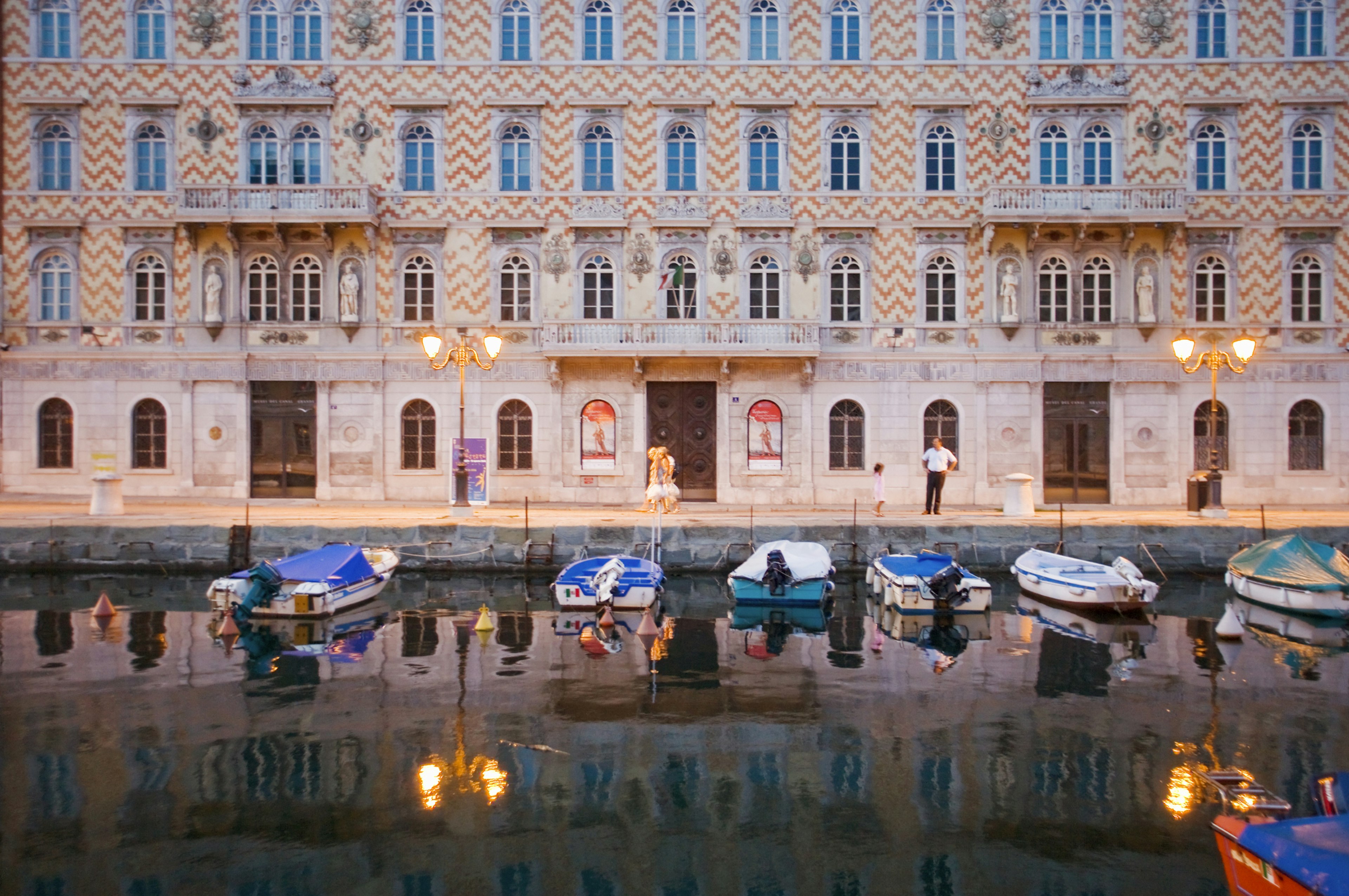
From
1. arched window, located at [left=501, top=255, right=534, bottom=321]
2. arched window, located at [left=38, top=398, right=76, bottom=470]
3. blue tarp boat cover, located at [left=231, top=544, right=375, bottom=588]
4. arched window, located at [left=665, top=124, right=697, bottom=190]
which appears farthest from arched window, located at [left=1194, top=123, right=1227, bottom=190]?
arched window, located at [left=38, top=398, right=76, bottom=470]

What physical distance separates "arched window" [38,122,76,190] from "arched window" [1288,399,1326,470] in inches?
1491

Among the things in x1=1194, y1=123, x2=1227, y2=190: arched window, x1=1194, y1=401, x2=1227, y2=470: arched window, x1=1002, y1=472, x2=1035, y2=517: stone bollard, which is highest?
x1=1194, y1=123, x2=1227, y2=190: arched window

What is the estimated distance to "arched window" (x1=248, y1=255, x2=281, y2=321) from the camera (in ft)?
96.2

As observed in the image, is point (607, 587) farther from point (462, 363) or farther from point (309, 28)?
point (309, 28)

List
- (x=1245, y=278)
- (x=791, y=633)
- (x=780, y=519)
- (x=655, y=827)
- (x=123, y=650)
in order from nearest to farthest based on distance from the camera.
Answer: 1. (x=655, y=827)
2. (x=123, y=650)
3. (x=791, y=633)
4. (x=780, y=519)
5. (x=1245, y=278)

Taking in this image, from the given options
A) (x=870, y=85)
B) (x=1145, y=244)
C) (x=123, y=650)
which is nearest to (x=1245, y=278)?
(x=1145, y=244)

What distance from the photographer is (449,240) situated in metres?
29.3

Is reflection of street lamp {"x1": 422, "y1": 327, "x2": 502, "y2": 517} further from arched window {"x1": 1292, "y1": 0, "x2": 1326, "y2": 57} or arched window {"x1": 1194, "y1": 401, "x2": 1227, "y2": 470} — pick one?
arched window {"x1": 1292, "y1": 0, "x2": 1326, "y2": 57}

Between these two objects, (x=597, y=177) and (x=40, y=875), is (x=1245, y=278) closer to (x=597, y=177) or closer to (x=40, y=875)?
(x=597, y=177)

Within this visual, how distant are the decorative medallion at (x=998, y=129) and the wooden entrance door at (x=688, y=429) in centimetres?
1142

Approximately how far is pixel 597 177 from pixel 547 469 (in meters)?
9.15

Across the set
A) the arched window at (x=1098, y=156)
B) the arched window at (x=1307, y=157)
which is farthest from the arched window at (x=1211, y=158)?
the arched window at (x=1098, y=156)

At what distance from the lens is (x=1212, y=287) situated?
94.8 ft

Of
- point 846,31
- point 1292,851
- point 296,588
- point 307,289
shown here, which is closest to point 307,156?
point 307,289
